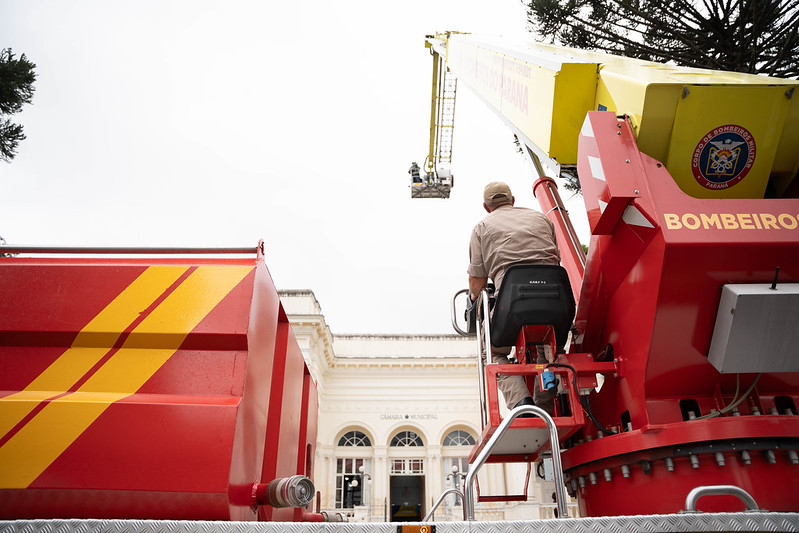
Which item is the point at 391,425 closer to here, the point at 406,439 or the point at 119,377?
the point at 406,439

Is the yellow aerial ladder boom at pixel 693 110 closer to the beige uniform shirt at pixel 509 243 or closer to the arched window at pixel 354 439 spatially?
the beige uniform shirt at pixel 509 243

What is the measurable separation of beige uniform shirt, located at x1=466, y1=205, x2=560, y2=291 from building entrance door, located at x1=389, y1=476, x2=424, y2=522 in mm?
24037

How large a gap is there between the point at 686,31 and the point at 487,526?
35.0 ft

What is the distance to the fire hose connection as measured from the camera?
2.01 meters

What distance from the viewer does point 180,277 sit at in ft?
7.35

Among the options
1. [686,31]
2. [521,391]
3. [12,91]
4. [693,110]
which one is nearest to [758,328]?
[693,110]

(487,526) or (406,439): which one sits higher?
(406,439)

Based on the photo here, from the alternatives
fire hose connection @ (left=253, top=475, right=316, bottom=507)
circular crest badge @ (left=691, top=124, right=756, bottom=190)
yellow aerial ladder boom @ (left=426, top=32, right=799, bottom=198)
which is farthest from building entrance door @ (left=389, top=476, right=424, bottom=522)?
circular crest badge @ (left=691, top=124, right=756, bottom=190)

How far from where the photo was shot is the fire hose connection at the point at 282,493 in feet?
6.59

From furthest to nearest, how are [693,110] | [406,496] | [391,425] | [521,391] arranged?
1. [406,496]
2. [391,425]
3. [521,391]
4. [693,110]

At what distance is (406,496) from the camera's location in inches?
1006

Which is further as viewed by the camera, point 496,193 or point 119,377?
point 496,193

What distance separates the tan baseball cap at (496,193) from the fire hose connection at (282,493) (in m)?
2.30

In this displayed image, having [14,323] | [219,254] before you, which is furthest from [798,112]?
[14,323]
